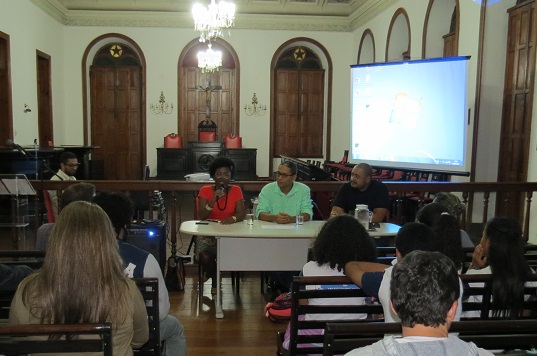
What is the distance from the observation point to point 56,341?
1468 millimetres

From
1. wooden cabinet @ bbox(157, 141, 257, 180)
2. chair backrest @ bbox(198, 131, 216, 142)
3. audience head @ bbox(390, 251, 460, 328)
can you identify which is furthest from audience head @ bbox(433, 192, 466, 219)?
chair backrest @ bbox(198, 131, 216, 142)

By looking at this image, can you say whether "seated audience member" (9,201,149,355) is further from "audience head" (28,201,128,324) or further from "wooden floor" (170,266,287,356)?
"wooden floor" (170,266,287,356)

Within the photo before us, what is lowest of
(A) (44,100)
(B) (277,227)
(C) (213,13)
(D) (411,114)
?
(B) (277,227)

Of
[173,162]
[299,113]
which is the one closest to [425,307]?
[173,162]

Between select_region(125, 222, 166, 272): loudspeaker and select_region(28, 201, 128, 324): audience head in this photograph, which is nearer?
select_region(28, 201, 128, 324): audience head

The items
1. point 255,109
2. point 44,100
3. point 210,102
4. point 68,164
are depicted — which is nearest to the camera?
point 68,164

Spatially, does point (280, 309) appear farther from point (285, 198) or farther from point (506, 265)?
point (506, 265)

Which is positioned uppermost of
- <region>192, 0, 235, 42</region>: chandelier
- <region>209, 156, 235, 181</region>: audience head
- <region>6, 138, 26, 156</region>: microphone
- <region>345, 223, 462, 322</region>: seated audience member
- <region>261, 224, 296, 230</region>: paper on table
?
<region>192, 0, 235, 42</region>: chandelier

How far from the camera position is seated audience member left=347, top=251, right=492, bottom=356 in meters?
1.20

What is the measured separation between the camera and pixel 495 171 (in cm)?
727

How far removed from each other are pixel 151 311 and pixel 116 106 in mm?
11730

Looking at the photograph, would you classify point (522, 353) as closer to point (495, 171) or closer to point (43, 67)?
point (495, 171)

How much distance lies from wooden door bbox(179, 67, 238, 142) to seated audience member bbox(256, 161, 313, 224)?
349 inches

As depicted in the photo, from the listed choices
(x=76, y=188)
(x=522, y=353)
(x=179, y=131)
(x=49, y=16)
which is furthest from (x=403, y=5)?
(x=522, y=353)
